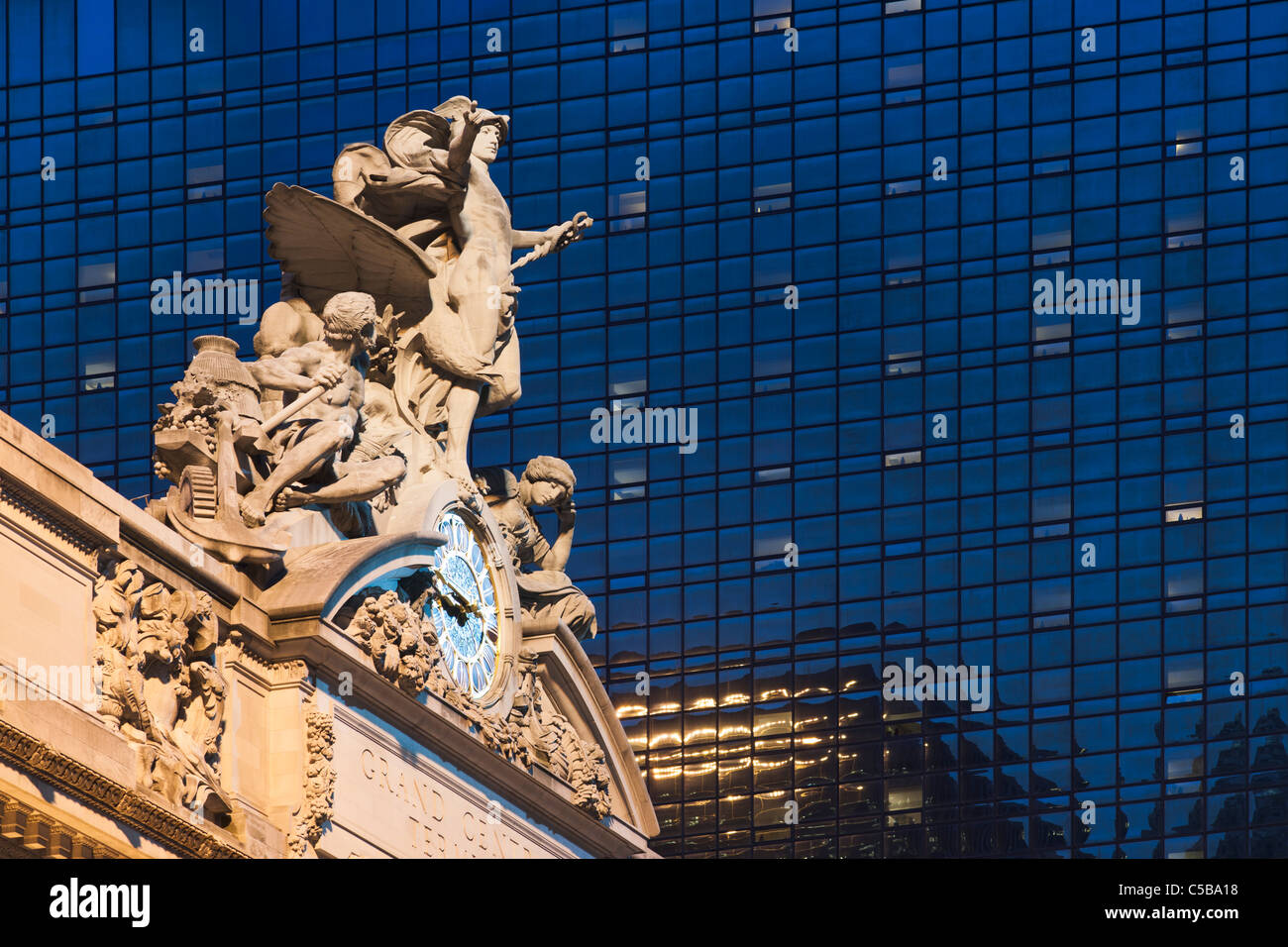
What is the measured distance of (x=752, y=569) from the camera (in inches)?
5148

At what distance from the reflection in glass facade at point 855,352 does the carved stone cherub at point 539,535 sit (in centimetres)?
6696

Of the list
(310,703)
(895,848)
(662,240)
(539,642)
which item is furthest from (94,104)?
(310,703)

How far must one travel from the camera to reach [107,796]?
40250 millimetres

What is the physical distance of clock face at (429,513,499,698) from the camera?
51.7 m

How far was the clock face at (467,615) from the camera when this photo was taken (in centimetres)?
5169

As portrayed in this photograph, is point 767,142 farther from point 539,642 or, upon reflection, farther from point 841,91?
point 539,642

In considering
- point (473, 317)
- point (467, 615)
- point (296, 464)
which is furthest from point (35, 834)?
point (473, 317)

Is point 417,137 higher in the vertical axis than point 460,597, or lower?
higher

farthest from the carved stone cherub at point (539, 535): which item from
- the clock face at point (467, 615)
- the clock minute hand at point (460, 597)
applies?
the clock minute hand at point (460, 597)

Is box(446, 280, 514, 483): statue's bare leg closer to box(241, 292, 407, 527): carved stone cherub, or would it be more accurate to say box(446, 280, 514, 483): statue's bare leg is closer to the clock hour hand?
the clock hour hand

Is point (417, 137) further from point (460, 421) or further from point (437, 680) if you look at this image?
point (437, 680)

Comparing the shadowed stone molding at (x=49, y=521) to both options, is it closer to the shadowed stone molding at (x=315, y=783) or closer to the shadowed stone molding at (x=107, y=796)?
the shadowed stone molding at (x=107, y=796)

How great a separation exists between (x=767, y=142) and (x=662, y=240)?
20.4 feet

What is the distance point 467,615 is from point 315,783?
7339mm
